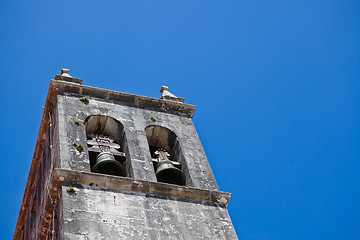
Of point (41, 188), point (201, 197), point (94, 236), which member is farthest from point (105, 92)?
point (94, 236)

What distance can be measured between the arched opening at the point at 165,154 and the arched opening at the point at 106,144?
0.87 meters

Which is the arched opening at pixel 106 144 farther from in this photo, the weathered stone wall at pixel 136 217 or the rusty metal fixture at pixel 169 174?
the weathered stone wall at pixel 136 217

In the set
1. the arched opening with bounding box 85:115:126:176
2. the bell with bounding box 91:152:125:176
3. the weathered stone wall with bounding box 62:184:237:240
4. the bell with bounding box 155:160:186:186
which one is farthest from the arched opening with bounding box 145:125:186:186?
the weathered stone wall with bounding box 62:184:237:240

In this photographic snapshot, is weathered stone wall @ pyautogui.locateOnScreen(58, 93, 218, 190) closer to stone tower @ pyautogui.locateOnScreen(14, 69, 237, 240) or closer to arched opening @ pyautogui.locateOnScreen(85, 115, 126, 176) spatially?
stone tower @ pyautogui.locateOnScreen(14, 69, 237, 240)

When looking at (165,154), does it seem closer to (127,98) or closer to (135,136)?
→ (135,136)

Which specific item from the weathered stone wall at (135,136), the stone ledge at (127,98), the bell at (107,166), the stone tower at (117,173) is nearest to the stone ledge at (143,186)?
the stone tower at (117,173)

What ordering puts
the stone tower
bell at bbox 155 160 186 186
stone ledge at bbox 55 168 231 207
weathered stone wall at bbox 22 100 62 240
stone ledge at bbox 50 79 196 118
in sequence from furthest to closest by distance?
stone ledge at bbox 50 79 196 118 < bell at bbox 155 160 186 186 < weathered stone wall at bbox 22 100 62 240 < stone ledge at bbox 55 168 231 207 < the stone tower

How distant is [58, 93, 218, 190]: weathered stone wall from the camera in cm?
1658

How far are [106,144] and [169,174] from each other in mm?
1851

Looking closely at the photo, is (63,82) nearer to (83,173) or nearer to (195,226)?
(83,173)

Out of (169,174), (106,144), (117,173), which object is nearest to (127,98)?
(106,144)

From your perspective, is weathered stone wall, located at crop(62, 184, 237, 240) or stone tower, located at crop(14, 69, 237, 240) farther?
stone tower, located at crop(14, 69, 237, 240)

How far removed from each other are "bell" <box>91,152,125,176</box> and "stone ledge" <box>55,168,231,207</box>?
980 millimetres

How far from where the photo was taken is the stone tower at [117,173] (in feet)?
48.3
